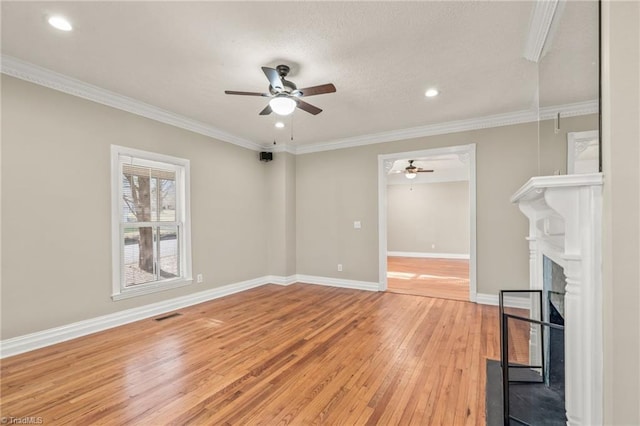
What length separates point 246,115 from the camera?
4148 mm

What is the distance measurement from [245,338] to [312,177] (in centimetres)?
343

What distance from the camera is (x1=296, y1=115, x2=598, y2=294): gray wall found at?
4188mm

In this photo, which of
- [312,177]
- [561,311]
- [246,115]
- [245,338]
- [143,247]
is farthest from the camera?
[312,177]

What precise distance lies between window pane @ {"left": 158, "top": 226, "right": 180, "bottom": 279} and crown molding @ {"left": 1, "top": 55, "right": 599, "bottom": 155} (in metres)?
1.52

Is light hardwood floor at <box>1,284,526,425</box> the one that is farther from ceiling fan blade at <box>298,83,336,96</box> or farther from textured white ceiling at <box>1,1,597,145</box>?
ceiling fan blade at <box>298,83,336,96</box>

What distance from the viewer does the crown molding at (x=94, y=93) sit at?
275 centimetres

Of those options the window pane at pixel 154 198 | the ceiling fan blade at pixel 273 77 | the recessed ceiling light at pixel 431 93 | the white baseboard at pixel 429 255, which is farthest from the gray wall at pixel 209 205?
the white baseboard at pixel 429 255

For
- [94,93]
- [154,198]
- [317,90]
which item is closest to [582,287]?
[317,90]

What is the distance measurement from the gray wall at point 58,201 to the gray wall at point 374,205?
248 cm

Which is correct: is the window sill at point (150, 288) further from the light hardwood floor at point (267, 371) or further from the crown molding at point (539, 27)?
the crown molding at point (539, 27)

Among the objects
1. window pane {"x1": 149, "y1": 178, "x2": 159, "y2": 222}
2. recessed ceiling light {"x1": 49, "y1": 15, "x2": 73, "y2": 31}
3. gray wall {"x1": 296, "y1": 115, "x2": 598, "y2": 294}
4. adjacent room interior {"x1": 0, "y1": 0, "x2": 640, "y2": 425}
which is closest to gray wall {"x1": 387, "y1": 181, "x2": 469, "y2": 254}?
adjacent room interior {"x1": 0, "y1": 0, "x2": 640, "y2": 425}

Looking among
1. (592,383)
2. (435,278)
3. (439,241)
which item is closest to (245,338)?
(592,383)

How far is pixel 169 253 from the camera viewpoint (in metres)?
4.18

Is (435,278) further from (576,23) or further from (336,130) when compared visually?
(576,23)
